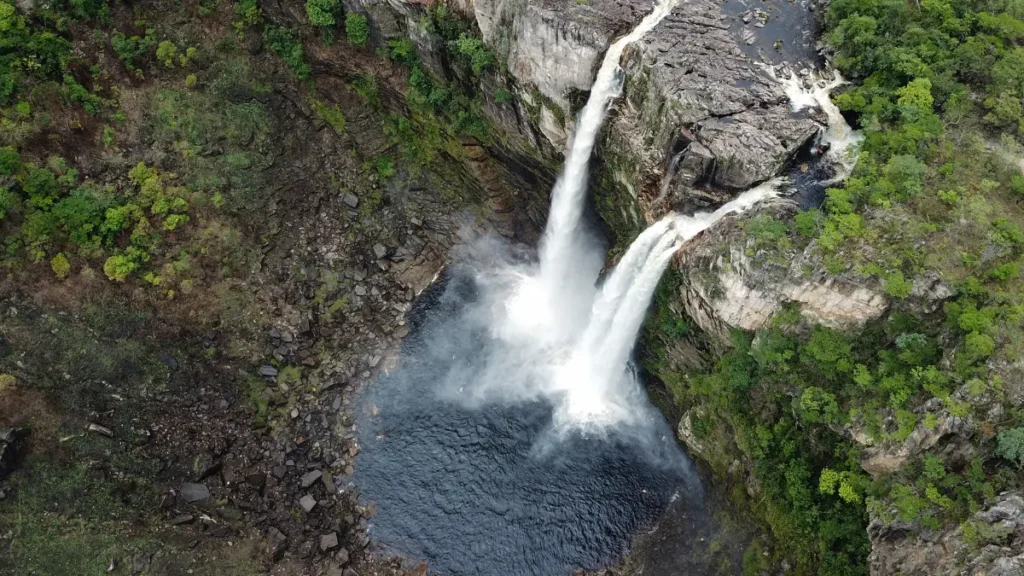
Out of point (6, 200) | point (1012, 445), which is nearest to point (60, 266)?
point (6, 200)

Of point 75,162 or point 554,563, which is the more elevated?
point 75,162

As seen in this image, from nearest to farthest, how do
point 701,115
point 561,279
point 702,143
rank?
point 702,143 < point 701,115 < point 561,279

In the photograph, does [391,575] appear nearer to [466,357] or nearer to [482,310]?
[466,357]

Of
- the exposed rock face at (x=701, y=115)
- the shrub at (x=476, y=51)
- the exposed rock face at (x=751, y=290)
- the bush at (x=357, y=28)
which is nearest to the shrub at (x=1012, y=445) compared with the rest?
the exposed rock face at (x=751, y=290)

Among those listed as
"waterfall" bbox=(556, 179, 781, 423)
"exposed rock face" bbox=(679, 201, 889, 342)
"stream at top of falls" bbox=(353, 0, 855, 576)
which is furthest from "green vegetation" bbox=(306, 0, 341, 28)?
"exposed rock face" bbox=(679, 201, 889, 342)

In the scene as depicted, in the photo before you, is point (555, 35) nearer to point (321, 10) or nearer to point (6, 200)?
point (321, 10)

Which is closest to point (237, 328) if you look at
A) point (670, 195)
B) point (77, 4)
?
point (77, 4)

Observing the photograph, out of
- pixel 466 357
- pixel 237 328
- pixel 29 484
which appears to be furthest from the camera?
pixel 466 357
